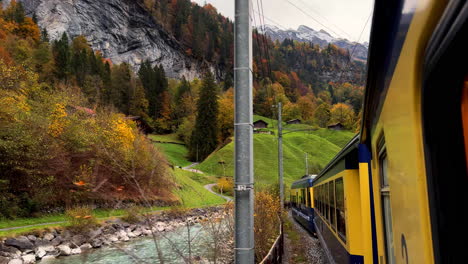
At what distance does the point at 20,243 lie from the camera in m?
15.1

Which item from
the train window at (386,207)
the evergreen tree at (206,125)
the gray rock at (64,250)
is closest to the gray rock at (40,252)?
the gray rock at (64,250)

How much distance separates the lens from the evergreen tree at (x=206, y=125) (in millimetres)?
68625

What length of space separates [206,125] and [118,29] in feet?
219

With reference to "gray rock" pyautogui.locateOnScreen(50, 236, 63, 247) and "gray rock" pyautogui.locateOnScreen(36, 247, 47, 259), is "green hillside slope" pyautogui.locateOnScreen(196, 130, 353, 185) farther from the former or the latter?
"gray rock" pyautogui.locateOnScreen(36, 247, 47, 259)

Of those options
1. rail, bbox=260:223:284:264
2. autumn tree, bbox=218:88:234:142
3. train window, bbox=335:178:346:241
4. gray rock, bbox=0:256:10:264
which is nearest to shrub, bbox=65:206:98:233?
gray rock, bbox=0:256:10:264

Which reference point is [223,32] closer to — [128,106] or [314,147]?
[128,106]

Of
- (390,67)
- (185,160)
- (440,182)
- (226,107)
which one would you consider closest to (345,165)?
(390,67)

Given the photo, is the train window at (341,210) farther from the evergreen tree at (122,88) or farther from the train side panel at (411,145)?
the evergreen tree at (122,88)

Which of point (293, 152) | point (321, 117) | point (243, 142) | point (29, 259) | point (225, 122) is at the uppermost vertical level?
point (321, 117)

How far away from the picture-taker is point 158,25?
13075 centimetres

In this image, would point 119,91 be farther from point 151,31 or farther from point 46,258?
point 46,258

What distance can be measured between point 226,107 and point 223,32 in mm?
64783

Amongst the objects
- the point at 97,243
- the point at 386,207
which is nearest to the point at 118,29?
the point at 97,243

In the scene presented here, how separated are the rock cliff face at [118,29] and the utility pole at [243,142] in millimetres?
113180
